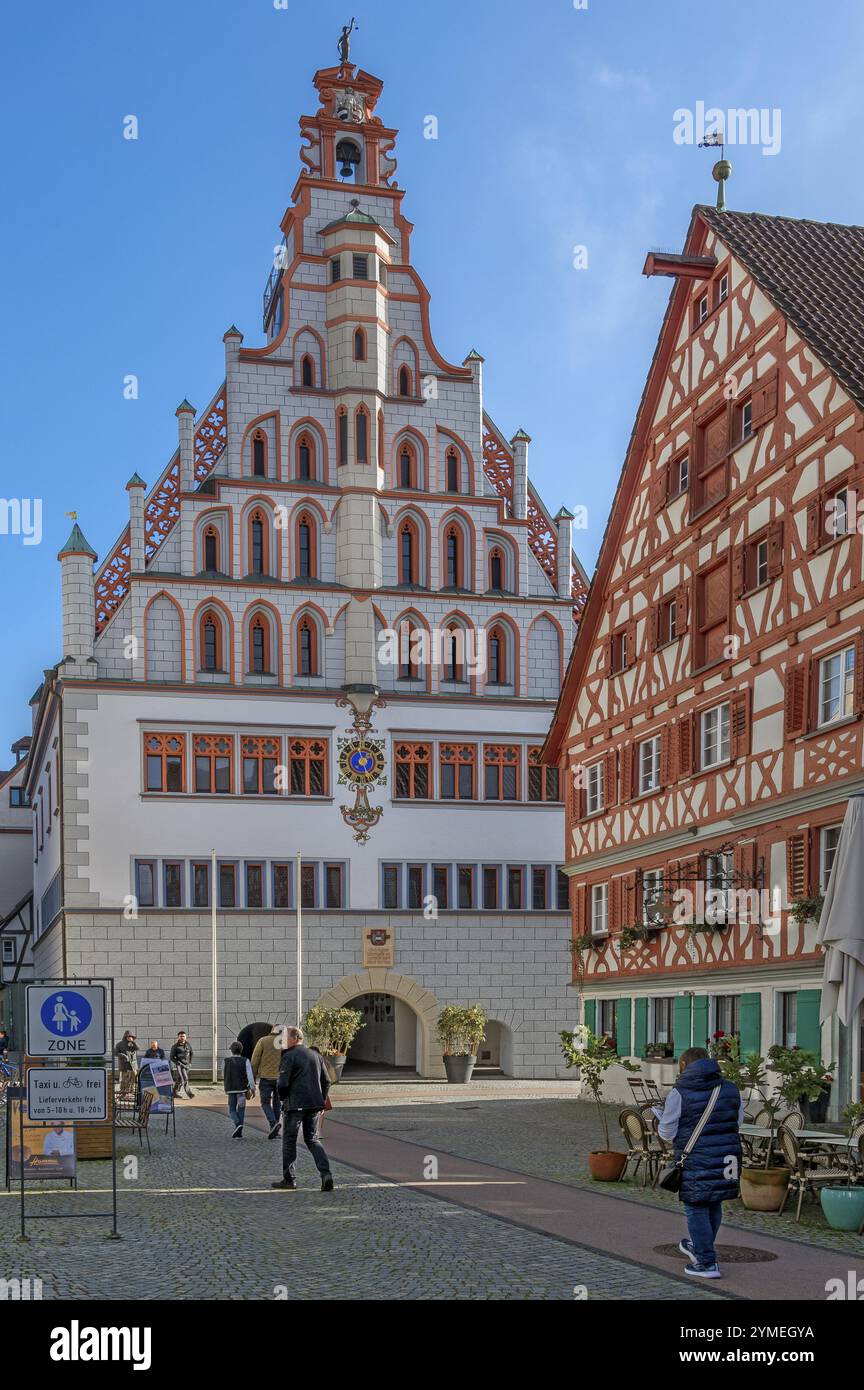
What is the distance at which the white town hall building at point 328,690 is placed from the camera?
4097 centimetres

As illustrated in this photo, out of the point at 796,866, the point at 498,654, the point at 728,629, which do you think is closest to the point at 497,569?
the point at 498,654

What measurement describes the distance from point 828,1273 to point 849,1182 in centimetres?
322

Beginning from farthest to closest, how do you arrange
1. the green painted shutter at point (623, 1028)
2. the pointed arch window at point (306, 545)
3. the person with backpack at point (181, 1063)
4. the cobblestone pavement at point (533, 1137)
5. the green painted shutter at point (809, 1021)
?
the pointed arch window at point (306, 545), the person with backpack at point (181, 1063), the green painted shutter at point (623, 1028), the green painted shutter at point (809, 1021), the cobblestone pavement at point (533, 1137)

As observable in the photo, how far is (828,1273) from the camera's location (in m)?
12.0

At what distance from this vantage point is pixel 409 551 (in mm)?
43750

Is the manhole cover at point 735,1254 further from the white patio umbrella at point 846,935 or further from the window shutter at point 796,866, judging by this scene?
the window shutter at point 796,866

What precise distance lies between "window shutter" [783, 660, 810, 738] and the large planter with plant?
10.6 meters

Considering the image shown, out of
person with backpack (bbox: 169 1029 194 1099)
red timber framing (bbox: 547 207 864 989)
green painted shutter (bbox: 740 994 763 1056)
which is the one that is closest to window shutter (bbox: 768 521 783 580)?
red timber framing (bbox: 547 207 864 989)

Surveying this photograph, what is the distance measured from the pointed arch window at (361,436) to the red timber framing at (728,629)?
1140 cm

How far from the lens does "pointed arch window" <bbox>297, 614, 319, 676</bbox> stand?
4269 centimetres

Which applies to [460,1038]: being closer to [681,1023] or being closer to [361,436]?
[681,1023]

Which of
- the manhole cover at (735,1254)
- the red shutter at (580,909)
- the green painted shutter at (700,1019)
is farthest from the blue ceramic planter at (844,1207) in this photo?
the red shutter at (580,909)

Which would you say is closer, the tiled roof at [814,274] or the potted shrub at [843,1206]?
the potted shrub at [843,1206]

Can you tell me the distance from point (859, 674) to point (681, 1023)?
849 cm
